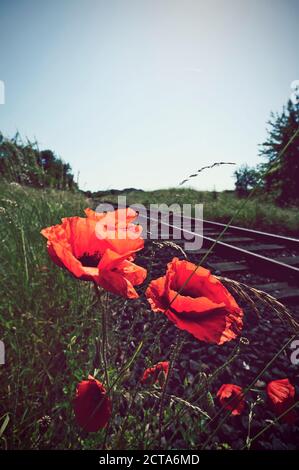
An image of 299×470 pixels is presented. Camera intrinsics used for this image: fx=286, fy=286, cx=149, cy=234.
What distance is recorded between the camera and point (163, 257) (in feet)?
13.8

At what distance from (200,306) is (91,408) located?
1.33 feet

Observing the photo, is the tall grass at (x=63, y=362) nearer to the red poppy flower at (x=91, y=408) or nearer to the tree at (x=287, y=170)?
the red poppy flower at (x=91, y=408)

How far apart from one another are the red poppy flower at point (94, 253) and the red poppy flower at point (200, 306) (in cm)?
7

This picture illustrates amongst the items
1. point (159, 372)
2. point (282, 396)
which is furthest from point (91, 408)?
point (282, 396)

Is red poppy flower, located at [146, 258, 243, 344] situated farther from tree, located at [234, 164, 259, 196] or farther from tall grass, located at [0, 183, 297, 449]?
tree, located at [234, 164, 259, 196]

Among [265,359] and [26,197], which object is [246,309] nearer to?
[265,359]

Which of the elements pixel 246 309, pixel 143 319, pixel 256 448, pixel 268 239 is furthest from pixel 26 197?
pixel 268 239

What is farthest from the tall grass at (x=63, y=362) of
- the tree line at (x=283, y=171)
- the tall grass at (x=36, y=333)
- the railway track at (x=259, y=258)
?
the tree line at (x=283, y=171)

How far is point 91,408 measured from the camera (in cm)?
74

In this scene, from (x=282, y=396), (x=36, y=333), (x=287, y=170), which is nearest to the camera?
(x=282, y=396)

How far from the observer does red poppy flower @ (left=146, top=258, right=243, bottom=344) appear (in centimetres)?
63

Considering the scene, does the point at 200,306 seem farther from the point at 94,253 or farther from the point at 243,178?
the point at 243,178

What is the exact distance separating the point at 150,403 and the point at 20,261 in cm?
114

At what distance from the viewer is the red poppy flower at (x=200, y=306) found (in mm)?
631
